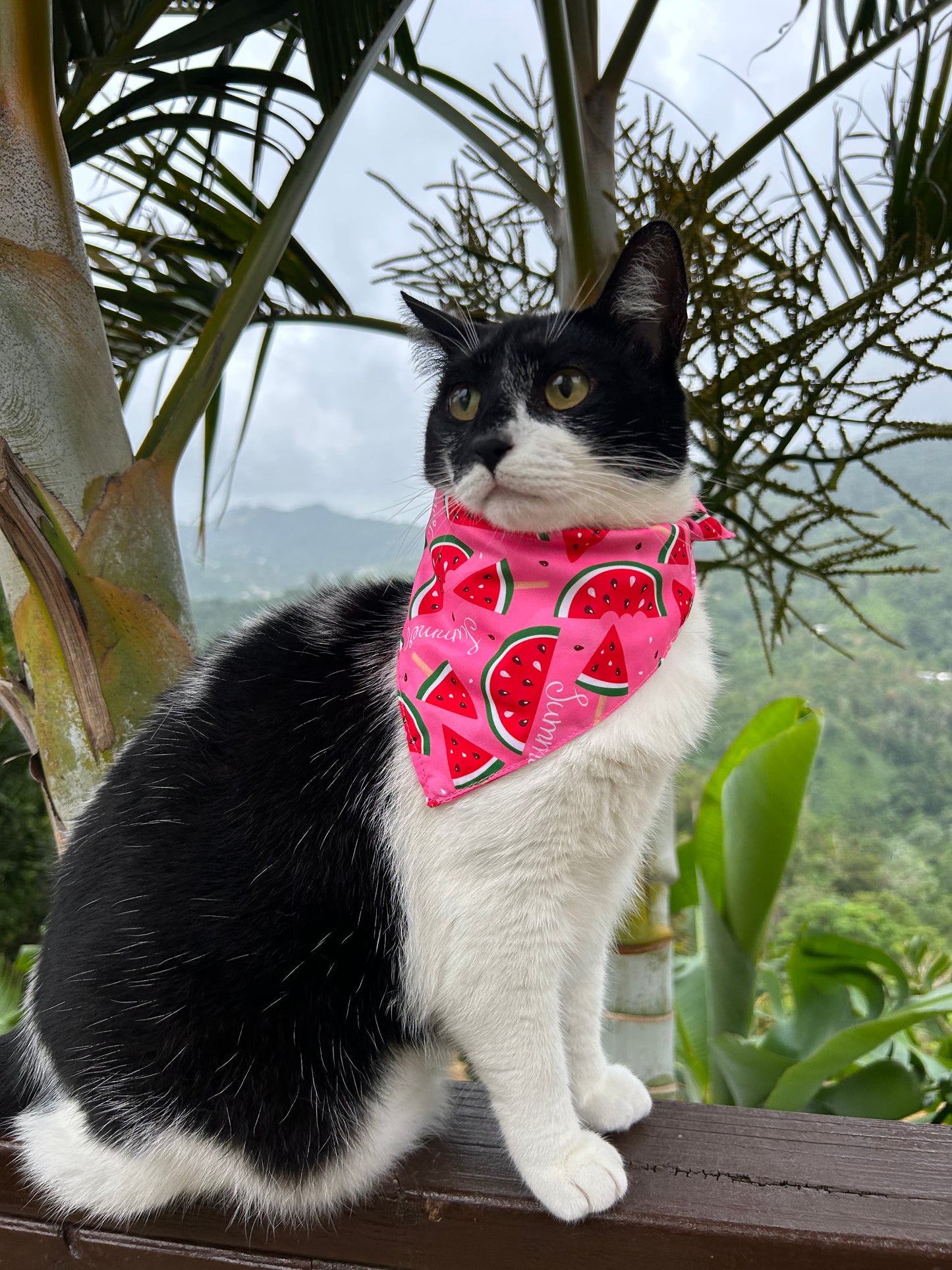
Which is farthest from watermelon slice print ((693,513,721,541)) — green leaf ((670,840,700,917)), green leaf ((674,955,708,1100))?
green leaf ((674,955,708,1100))

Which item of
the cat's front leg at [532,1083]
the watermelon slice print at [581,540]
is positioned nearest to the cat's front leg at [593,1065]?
the cat's front leg at [532,1083]

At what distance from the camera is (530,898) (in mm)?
623

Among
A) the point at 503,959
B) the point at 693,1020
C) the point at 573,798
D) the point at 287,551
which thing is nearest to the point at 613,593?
the point at 573,798

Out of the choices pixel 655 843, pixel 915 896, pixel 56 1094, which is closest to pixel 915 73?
pixel 655 843

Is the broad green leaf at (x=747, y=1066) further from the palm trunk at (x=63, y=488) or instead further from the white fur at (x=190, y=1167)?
the palm trunk at (x=63, y=488)

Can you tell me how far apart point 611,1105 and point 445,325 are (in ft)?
2.29

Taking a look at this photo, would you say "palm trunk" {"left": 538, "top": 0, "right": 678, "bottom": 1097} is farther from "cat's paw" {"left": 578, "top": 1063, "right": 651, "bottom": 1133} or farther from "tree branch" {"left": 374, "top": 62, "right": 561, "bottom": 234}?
"cat's paw" {"left": 578, "top": 1063, "right": 651, "bottom": 1133}

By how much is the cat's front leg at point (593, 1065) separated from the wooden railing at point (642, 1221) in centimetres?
2

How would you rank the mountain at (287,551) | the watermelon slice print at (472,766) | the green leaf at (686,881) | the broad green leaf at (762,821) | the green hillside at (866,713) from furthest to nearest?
the green hillside at (866,713) < the green leaf at (686,881) < the broad green leaf at (762,821) < the mountain at (287,551) < the watermelon slice print at (472,766)

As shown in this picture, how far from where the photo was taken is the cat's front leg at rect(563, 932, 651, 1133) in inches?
30.0

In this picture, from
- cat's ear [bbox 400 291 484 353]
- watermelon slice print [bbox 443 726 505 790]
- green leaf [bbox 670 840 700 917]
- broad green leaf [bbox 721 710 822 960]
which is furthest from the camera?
green leaf [bbox 670 840 700 917]

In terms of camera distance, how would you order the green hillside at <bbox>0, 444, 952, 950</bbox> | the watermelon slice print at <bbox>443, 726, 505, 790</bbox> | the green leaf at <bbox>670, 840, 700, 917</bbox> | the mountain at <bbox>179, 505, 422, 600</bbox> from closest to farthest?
the watermelon slice print at <bbox>443, 726, 505, 790</bbox>, the mountain at <bbox>179, 505, 422, 600</bbox>, the green leaf at <bbox>670, 840, 700, 917</bbox>, the green hillside at <bbox>0, 444, 952, 950</bbox>

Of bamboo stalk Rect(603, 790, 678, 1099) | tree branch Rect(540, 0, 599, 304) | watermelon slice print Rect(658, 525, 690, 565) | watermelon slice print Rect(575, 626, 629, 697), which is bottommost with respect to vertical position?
bamboo stalk Rect(603, 790, 678, 1099)

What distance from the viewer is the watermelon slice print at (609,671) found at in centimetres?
63
